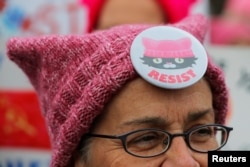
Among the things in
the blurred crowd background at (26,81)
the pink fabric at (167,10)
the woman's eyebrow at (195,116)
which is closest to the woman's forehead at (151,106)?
the woman's eyebrow at (195,116)

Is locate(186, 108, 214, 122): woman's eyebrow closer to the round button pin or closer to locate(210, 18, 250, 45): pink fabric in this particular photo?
the round button pin

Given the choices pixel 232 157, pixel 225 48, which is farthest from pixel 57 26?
pixel 232 157

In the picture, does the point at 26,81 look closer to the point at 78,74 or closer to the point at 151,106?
the point at 78,74

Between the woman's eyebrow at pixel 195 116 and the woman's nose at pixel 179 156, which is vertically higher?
the woman's eyebrow at pixel 195 116

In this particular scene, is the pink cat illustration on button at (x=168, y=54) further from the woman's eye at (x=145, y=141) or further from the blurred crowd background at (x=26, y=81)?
the blurred crowd background at (x=26, y=81)

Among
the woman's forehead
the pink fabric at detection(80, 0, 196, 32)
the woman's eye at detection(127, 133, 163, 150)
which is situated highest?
the pink fabric at detection(80, 0, 196, 32)

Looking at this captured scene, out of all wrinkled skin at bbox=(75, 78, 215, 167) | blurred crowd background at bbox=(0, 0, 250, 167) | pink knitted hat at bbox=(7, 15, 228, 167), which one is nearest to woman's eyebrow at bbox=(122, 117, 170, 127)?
wrinkled skin at bbox=(75, 78, 215, 167)

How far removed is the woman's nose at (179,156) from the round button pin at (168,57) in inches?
6.5

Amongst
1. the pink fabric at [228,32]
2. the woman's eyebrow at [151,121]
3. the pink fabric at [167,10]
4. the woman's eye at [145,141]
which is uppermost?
the pink fabric at [167,10]

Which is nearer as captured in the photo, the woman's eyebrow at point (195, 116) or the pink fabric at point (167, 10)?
the woman's eyebrow at point (195, 116)

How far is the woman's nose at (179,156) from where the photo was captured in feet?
7.30

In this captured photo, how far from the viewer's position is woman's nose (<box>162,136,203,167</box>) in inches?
87.6

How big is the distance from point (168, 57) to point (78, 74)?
289 mm

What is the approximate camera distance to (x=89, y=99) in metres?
2.35
